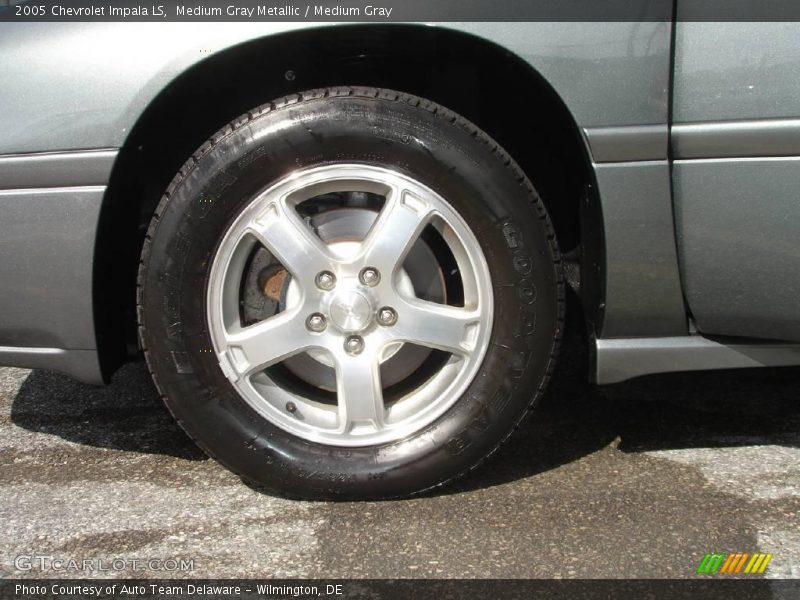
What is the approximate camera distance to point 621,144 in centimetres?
193

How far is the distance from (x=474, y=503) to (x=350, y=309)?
556mm

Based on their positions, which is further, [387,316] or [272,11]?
[387,316]

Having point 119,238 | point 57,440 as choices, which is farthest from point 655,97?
point 57,440

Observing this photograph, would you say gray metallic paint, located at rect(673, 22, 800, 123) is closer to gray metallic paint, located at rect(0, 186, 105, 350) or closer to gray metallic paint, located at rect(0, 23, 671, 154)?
gray metallic paint, located at rect(0, 23, 671, 154)

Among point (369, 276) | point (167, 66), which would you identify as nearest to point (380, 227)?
point (369, 276)

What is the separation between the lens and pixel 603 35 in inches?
74.4

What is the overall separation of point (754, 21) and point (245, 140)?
1.12 meters

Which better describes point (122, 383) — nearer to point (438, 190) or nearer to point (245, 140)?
point (245, 140)

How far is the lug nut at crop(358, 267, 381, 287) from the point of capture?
2047mm

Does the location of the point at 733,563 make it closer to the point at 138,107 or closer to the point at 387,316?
the point at 387,316

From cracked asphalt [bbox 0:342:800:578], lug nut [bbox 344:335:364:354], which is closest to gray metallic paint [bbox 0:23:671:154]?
lug nut [bbox 344:335:364:354]

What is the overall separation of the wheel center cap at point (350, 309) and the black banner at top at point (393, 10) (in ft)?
2.01

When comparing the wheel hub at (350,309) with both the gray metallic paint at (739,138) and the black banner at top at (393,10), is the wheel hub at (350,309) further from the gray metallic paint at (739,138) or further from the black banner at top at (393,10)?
the gray metallic paint at (739,138)

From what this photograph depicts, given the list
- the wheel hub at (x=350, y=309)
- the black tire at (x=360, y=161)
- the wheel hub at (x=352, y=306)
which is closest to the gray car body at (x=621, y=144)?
the black tire at (x=360, y=161)
